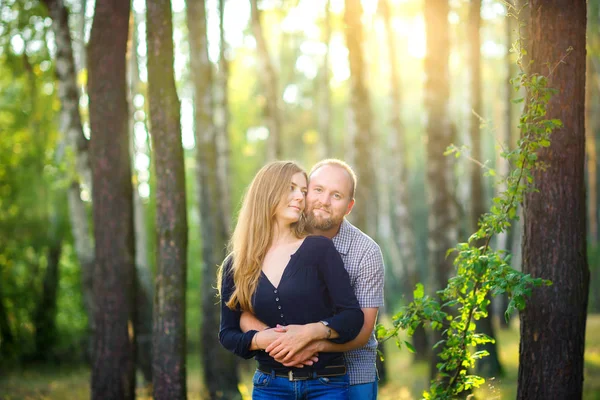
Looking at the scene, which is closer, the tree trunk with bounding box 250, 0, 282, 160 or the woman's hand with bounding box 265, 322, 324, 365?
the woman's hand with bounding box 265, 322, 324, 365

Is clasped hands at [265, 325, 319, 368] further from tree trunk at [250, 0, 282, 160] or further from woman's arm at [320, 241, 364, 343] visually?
tree trunk at [250, 0, 282, 160]

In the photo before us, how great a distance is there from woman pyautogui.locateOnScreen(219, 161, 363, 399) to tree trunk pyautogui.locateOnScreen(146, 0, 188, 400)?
287 cm

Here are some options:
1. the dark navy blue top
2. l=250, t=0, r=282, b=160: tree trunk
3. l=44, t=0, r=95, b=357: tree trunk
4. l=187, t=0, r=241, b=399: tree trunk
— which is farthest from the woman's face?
l=250, t=0, r=282, b=160: tree trunk

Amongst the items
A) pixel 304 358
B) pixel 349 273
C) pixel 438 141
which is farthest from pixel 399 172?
pixel 304 358

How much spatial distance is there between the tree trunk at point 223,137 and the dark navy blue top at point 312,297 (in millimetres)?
10464

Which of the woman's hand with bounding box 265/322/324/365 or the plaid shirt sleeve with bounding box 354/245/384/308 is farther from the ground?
the plaid shirt sleeve with bounding box 354/245/384/308

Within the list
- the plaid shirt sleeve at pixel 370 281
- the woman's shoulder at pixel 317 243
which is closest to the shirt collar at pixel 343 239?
the plaid shirt sleeve at pixel 370 281

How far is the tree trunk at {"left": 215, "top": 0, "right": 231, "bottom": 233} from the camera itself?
1572 cm

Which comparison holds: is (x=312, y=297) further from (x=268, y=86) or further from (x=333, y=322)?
(x=268, y=86)

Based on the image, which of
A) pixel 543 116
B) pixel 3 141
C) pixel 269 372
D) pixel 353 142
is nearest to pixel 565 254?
pixel 543 116

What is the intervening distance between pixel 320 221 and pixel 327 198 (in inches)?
6.7

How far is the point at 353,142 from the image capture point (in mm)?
14719

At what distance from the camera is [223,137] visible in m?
16.4

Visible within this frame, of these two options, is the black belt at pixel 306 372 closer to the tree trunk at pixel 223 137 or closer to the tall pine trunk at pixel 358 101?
the tall pine trunk at pixel 358 101
